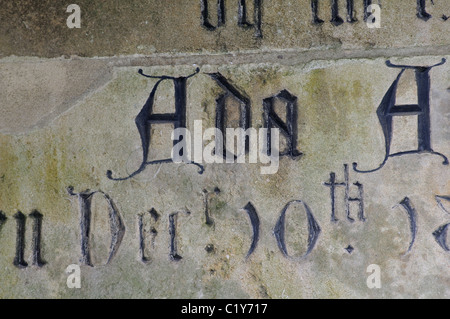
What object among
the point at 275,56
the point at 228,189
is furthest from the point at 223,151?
the point at 275,56

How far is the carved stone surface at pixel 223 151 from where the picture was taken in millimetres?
2715

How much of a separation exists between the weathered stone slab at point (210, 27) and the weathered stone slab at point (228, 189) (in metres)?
0.06

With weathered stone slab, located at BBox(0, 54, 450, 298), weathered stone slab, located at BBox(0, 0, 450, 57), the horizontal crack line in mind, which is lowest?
weathered stone slab, located at BBox(0, 54, 450, 298)

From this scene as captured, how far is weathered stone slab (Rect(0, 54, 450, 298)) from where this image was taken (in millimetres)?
2725

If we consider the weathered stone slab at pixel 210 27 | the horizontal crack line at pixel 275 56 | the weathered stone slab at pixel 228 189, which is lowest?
the weathered stone slab at pixel 228 189

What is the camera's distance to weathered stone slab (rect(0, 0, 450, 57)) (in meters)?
2.69

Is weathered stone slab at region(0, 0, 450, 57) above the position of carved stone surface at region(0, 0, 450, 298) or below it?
above

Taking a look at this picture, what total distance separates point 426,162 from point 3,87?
2.67 m

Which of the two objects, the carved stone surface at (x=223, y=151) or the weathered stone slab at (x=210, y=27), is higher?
the weathered stone slab at (x=210, y=27)

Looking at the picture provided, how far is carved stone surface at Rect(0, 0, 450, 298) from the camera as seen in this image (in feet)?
8.91

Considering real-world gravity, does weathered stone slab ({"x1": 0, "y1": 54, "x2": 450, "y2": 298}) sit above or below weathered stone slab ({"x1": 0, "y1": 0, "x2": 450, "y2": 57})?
below

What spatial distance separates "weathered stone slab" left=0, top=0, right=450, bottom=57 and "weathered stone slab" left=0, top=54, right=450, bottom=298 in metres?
0.06

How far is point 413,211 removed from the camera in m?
2.73

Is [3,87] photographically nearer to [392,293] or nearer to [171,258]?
[171,258]
